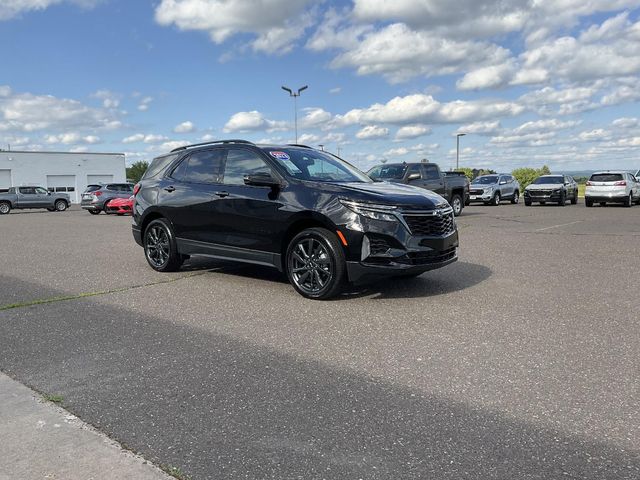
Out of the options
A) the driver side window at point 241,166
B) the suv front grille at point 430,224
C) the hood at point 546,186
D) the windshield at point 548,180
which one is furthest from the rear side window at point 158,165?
the windshield at point 548,180

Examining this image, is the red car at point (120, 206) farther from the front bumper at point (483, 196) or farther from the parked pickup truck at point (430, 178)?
the front bumper at point (483, 196)

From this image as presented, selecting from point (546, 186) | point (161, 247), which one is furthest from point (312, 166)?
point (546, 186)

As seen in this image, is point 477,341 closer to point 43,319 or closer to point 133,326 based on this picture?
point 133,326

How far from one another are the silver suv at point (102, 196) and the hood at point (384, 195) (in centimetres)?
2430

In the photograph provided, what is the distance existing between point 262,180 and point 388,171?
39.4 feet

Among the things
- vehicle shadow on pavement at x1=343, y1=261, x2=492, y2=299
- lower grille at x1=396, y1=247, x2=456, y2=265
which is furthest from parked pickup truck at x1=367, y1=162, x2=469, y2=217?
lower grille at x1=396, y1=247, x2=456, y2=265

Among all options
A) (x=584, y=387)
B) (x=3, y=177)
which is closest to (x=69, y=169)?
(x=3, y=177)

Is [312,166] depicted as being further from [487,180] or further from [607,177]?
[487,180]

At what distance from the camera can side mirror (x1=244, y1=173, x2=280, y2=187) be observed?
6.55 m

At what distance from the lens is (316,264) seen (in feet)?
20.4

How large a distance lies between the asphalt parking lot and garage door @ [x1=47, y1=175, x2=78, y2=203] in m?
60.2

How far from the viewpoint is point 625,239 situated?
11.7 m

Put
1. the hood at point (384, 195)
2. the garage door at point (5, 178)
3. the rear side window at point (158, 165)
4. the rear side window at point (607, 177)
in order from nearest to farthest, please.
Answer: the hood at point (384, 195) < the rear side window at point (158, 165) < the rear side window at point (607, 177) < the garage door at point (5, 178)

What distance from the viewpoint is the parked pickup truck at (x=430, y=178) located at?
17906 mm
